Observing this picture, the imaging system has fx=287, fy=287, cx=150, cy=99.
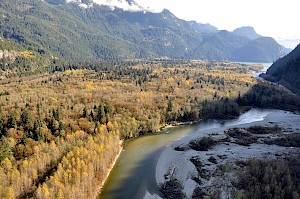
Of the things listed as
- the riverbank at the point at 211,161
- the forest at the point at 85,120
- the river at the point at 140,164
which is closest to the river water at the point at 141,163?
the river at the point at 140,164

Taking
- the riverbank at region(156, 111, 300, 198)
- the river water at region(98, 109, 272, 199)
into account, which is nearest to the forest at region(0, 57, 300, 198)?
the river water at region(98, 109, 272, 199)

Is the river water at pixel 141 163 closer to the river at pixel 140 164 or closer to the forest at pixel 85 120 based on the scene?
the river at pixel 140 164

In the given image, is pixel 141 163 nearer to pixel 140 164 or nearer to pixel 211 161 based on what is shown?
pixel 140 164

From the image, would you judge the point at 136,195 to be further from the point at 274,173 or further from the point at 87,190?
the point at 274,173

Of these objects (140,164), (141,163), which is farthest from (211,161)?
(140,164)

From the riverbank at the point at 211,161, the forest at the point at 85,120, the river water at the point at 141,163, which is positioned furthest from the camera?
the riverbank at the point at 211,161

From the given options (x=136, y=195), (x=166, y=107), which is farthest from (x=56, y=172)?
(x=166, y=107)
